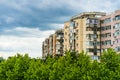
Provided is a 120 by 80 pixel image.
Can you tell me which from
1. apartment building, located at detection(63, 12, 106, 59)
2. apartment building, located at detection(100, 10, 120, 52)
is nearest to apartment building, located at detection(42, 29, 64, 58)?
apartment building, located at detection(63, 12, 106, 59)

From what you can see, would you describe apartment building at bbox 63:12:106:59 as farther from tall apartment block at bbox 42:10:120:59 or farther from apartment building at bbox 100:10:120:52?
apartment building at bbox 100:10:120:52

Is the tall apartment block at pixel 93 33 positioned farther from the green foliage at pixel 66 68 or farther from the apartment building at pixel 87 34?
the green foliage at pixel 66 68

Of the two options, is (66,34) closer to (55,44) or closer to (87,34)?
(87,34)

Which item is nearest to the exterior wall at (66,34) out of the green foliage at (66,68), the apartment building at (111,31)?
the apartment building at (111,31)

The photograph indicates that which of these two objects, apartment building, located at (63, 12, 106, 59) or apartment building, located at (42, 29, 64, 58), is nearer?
apartment building, located at (63, 12, 106, 59)

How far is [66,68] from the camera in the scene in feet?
170

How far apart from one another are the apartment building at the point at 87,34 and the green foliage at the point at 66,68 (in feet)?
135

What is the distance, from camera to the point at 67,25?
11656 centimetres

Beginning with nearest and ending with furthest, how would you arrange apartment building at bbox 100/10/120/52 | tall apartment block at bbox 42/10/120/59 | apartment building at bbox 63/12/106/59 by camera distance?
1. apartment building at bbox 100/10/120/52
2. tall apartment block at bbox 42/10/120/59
3. apartment building at bbox 63/12/106/59

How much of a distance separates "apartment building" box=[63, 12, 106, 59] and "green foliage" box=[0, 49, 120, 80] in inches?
1619

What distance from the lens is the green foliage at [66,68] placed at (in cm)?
4684

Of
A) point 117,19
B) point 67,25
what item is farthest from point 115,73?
point 67,25

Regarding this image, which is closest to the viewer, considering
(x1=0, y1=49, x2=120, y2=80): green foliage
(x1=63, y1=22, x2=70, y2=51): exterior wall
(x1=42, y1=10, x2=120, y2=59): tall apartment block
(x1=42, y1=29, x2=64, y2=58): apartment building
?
(x1=0, y1=49, x2=120, y2=80): green foliage

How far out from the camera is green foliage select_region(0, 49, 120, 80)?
A: 4684 cm
